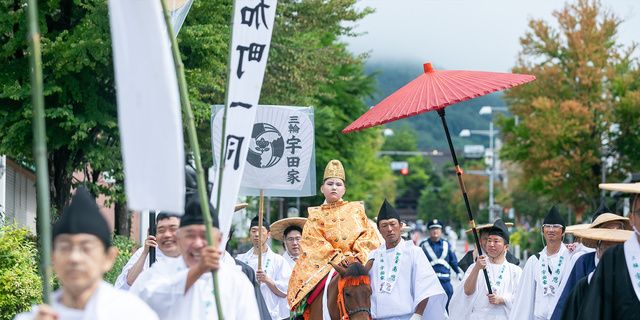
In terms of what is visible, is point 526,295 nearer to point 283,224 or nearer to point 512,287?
point 512,287

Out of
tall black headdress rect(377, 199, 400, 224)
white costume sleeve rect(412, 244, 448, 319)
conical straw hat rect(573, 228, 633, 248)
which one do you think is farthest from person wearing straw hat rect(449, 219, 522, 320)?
conical straw hat rect(573, 228, 633, 248)

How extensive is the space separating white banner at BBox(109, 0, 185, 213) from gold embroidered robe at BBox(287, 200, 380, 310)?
772cm

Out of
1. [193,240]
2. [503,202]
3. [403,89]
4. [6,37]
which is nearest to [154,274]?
[193,240]

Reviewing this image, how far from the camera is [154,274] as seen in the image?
7.11m

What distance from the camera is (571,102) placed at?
41.4m

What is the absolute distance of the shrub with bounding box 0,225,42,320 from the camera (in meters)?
14.2

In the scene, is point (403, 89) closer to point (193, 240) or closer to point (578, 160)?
point (193, 240)

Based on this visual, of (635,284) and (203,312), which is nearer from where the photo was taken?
(203,312)

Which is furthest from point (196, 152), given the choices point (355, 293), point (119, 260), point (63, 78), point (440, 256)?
point (440, 256)

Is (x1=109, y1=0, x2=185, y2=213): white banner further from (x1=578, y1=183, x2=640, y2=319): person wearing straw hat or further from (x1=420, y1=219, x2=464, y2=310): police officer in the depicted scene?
(x1=420, y1=219, x2=464, y2=310): police officer

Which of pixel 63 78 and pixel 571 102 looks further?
pixel 571 102

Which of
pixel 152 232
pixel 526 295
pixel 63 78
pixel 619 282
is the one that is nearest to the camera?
pixel 619 282

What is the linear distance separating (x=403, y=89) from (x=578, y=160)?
101 feet

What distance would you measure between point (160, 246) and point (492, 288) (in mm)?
5619
